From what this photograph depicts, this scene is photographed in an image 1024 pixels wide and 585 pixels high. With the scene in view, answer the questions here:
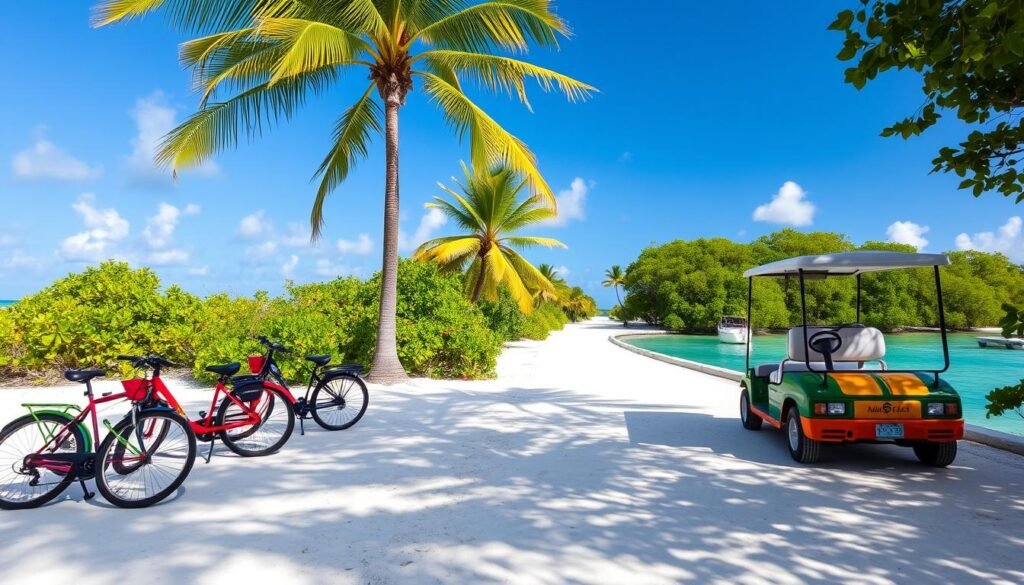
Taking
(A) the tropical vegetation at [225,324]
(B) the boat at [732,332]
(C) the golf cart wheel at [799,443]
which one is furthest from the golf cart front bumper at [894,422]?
(B) the boat at [732,332]

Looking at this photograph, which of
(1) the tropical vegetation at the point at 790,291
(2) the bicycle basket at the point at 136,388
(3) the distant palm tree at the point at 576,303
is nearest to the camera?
(2) the bicycle basket at the point at 136,388

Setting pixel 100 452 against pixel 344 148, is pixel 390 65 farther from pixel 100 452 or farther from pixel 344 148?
pixel 100 452

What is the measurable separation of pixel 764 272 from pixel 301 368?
818cm

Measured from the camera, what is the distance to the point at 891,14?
2861 mm

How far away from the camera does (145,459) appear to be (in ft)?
12.9

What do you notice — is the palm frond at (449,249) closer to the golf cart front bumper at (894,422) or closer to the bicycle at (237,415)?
the bicycle at (237,415)

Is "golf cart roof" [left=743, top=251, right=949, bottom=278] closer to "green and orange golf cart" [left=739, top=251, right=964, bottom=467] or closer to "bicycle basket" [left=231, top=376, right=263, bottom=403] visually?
→ "green and orange golf cart" [left=739, top=251, right=964, bottom=467]

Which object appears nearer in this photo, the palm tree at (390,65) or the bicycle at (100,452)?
the bicycle at (100,452)

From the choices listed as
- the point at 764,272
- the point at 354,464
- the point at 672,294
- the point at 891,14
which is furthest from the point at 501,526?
the point at 672,294

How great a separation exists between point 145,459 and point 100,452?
31 centimetres

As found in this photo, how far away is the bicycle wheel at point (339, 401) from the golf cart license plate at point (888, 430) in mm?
5382

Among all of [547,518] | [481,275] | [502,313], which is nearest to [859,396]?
[547,518]

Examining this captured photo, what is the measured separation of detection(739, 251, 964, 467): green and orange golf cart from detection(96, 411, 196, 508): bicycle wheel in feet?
17.4

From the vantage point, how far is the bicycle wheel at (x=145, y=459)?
3760 millimetres
